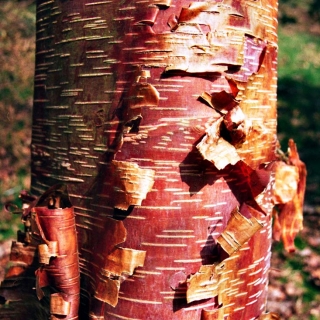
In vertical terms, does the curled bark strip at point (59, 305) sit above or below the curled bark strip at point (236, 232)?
below

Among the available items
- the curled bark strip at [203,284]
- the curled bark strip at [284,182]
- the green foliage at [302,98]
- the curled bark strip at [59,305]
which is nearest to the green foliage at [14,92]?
the green foliage at [302,98]

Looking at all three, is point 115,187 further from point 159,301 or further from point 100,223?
point 159,301

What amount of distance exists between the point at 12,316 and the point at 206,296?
28.8 inches

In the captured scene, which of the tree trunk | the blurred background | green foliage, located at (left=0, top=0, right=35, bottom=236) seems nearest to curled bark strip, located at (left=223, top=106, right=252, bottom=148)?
the tree trunk

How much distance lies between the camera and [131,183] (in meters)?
1.10

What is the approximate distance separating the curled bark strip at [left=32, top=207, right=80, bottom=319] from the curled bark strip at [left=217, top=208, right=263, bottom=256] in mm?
425

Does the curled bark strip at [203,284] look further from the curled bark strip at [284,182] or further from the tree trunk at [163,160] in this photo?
the curled bark strip at [284,182]

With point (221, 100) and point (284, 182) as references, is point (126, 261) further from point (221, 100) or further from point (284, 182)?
point (284, 182)

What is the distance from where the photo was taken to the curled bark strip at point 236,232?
3.68 ft

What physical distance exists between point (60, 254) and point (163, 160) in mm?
412

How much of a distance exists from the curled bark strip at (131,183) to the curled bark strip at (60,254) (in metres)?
0.20

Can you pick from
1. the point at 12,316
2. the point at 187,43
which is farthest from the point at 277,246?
the point at 187,43

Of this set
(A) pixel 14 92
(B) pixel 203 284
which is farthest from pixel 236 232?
(A) pixel 14 92

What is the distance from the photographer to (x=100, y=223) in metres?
1.19
